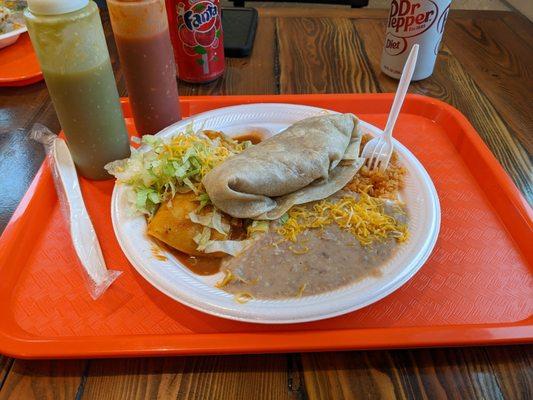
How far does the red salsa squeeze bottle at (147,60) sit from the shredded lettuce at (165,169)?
164 millimetres

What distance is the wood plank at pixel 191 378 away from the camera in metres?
0.73

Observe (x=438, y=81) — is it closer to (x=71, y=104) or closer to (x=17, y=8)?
(x=71, y=104)

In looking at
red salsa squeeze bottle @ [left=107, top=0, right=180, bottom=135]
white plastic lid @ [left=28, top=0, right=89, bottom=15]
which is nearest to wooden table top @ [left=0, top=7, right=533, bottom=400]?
red salsa squeeze bottle @ [left=107, top=0, right=180, bottom=135]

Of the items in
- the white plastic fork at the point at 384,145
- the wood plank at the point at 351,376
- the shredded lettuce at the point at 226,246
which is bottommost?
the wood plank at the point at 351,376

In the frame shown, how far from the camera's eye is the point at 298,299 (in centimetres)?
80

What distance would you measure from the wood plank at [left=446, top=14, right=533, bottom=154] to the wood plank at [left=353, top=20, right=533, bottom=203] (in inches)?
1.2

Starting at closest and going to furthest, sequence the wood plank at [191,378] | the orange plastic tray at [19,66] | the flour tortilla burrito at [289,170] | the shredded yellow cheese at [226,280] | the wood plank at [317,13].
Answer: the wood plank at [191,378] → the shredded yellow cheese at [226,280] → the flour tortilla burrito at [289,170] → the orange plastic tray at [19,66] → the wood plank at [317,13]

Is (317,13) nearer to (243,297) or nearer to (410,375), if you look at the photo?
(243,297)

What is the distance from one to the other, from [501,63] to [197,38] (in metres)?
1.40

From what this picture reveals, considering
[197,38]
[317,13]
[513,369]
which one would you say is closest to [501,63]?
[317,13]

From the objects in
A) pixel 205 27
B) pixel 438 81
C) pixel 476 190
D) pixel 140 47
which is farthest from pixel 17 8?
pixel 476 190

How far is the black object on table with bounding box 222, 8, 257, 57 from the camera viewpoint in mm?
1778

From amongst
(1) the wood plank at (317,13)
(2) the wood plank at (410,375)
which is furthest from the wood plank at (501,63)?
(2) the wood plank at (410,375)

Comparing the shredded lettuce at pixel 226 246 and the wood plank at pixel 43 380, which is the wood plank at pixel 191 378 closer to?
the wood plank at pixel 43 380
